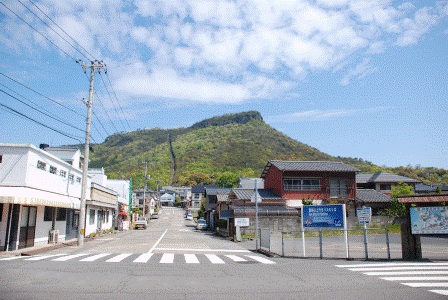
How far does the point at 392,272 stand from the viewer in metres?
11.0

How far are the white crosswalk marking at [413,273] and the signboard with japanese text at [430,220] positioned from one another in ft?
5.02

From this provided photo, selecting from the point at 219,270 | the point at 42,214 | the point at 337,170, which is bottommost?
the point at 219,270

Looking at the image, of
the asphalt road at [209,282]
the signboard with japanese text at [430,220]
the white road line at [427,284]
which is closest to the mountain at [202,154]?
the signboard with japanese text at [430,220]

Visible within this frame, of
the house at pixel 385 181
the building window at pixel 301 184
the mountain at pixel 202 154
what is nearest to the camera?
the building window at pixel 301 184

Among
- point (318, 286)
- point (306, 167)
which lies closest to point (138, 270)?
point (318, 286)

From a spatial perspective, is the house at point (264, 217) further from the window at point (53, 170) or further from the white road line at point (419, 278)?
the white road line at point (419, 278)

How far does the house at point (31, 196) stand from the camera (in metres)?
17.7

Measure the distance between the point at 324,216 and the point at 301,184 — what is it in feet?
83.4

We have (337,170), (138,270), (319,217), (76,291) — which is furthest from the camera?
(337,170)

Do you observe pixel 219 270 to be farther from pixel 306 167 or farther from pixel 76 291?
pixel 306 167

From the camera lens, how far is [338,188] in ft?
140

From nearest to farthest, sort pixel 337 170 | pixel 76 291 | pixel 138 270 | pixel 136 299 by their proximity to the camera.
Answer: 1. pixel 136 299
2. pixel 76 291
3. pixel 138 270
4. pixel 337 170

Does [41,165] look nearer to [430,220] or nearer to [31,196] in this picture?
[31,196]

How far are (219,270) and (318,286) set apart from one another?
371cm
